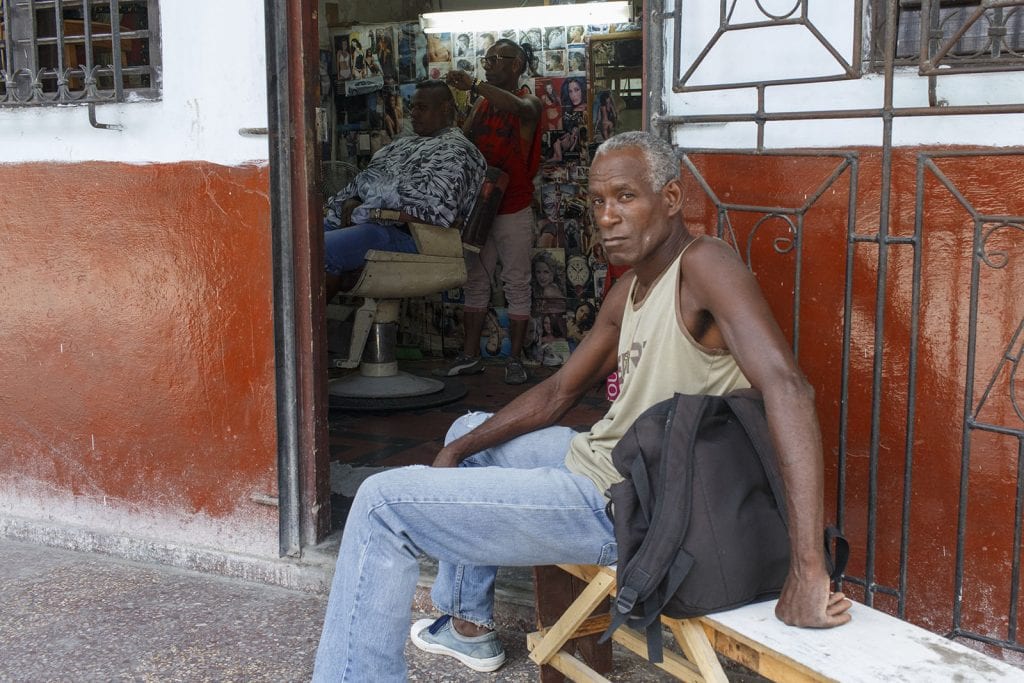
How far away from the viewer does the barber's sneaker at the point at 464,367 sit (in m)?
6.25

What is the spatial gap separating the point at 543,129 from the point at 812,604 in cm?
484

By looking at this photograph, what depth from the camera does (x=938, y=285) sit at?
8.44 feet

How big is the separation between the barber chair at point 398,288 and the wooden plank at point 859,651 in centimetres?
356

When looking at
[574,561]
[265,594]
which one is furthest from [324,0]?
[574,561]

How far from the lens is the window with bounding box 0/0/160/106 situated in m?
3.53

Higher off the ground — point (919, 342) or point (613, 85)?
point (613, 85)

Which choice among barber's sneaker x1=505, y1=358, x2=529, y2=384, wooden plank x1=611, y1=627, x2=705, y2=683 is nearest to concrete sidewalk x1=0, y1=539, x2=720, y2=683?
wooden plank x1=611, y1=627, x2=705, y2=683

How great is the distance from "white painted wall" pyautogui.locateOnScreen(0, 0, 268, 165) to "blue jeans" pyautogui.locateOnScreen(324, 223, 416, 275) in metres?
1.67

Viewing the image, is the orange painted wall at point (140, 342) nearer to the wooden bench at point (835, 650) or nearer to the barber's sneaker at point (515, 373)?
the wooden bench at point (835, 650)

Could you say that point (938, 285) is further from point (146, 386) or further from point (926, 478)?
point (146, 386)

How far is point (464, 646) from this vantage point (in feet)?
9.56

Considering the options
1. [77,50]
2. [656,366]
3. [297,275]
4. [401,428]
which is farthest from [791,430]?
[401,428]

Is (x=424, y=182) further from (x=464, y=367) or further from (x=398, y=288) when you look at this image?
(x=464, y=367)

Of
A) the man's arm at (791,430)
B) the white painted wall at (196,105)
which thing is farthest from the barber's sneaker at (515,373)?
the man's arm at (791,430)
